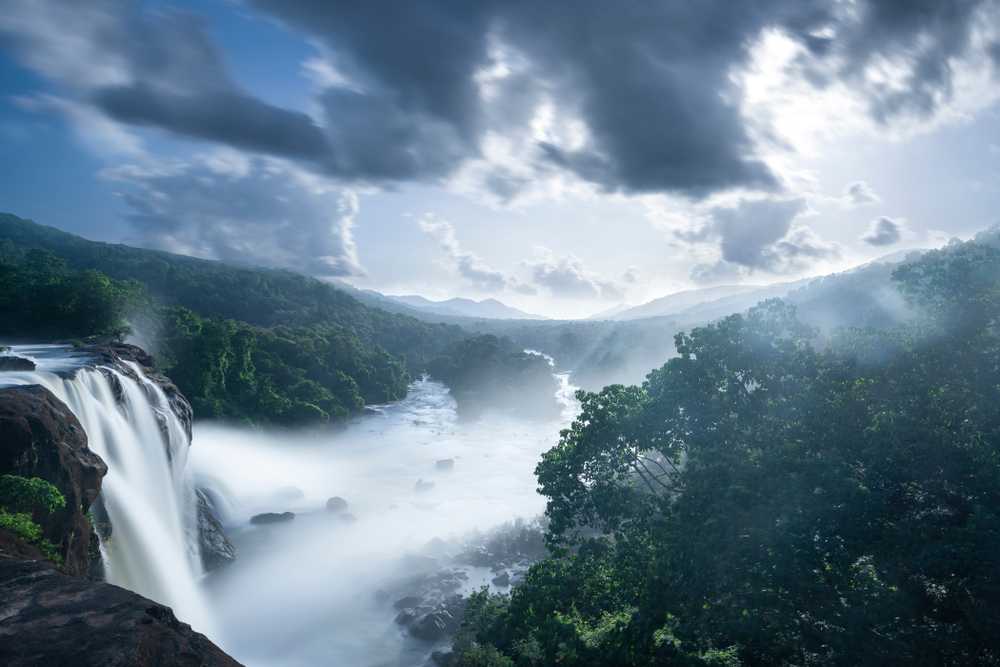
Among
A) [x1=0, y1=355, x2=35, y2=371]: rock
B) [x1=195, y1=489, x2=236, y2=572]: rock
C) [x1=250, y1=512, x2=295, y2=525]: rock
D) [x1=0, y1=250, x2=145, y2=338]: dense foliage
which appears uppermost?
[x1=0, y1=250, x2=145, y2=338]: dense foliage

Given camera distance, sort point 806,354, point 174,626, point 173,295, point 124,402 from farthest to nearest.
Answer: point 173,295 → point 124,402 → point 806,354 → point 174,626

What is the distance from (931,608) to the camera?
1102 cm

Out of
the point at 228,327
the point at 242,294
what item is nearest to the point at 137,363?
the point at 228,327

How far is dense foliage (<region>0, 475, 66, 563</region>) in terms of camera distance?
14156mm

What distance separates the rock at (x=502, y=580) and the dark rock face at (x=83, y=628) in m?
24.5

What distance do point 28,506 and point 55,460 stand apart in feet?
7.75

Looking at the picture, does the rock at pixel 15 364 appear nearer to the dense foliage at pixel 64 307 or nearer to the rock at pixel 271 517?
the rock at pixel 271 517

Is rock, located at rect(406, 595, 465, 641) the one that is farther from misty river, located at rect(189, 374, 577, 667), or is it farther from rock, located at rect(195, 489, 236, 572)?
rock, located at rect(195, 489, 236, 572)

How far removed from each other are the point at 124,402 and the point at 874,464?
105 ft

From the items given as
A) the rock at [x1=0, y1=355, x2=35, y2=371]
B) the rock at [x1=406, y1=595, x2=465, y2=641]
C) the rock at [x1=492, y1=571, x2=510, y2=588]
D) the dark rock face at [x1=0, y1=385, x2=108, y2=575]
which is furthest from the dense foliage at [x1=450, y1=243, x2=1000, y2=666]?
the rock at [x1=0, y1=355, x2=35, y2=371]

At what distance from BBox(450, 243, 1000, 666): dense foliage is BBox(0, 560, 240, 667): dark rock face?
9686 mm

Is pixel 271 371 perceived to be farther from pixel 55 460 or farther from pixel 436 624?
pixel 55 460

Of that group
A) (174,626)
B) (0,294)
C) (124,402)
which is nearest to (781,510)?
(174,626)

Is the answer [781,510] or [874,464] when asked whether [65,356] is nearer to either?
[781,510]
